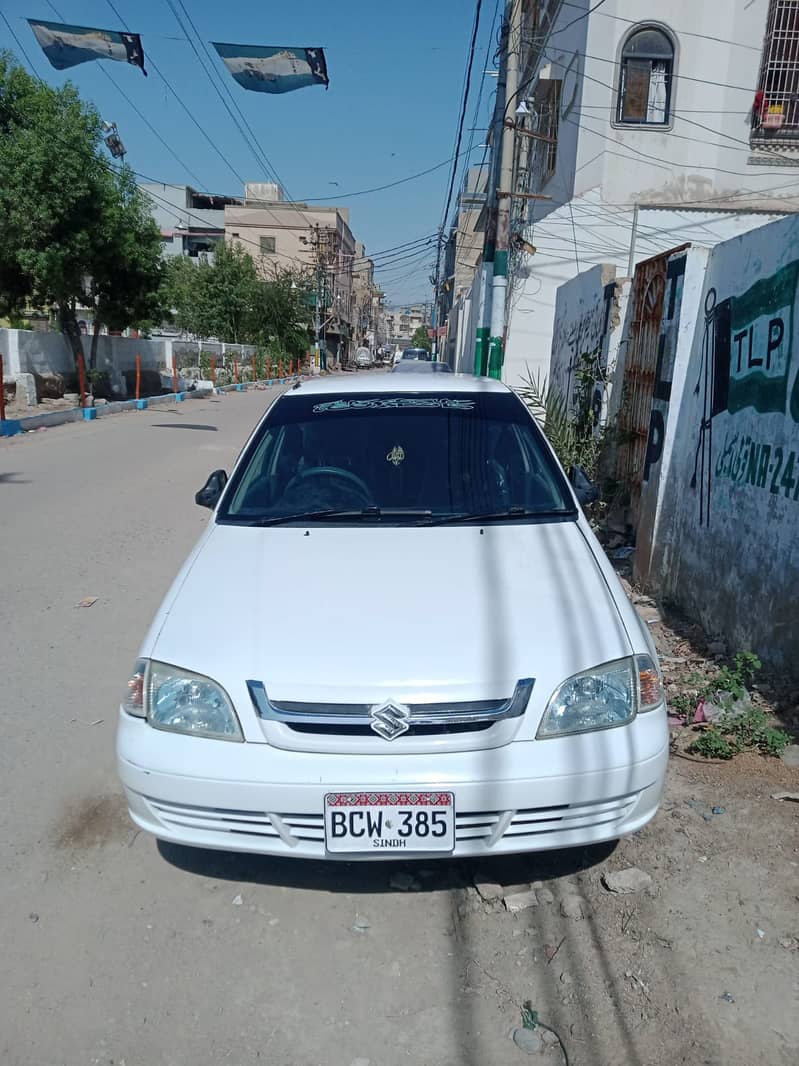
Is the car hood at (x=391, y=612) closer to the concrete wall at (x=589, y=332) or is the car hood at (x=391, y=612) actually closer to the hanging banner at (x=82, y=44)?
the concrete wall at (x=589, y=332)

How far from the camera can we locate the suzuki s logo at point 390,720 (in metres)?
2.40

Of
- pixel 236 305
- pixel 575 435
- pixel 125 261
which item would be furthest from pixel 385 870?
pixel 236 305

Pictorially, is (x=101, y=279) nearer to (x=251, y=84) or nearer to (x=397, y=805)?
(x=251, y=84)

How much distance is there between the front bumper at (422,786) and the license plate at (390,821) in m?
0.03

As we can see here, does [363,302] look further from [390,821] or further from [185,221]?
[390,821]

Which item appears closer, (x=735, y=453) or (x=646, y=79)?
(x=735, y=453)

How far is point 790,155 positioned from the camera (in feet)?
56.4

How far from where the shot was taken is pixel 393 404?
13.5 feet

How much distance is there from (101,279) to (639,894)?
21987 millimetres

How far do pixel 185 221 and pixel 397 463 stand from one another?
82906 millimetres

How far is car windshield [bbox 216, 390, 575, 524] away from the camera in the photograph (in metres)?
3.61

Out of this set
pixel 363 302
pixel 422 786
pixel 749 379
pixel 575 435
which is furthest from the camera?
pixel 363 302

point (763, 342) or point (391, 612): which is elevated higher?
point (763, 342)

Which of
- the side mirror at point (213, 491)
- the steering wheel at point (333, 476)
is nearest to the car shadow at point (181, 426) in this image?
the side mirror at point (213, 491)
